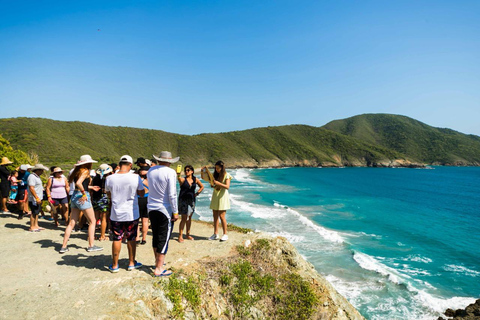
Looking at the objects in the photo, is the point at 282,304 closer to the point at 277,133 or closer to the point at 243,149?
the point at 243,149

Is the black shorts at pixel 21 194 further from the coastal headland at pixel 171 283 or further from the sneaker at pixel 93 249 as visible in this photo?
the sneaker at pixel 93 249

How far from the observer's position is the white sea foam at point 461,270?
1521 centimetres

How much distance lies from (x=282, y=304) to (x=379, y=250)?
15.7m

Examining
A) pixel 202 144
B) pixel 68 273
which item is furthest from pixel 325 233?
pixel 202 144

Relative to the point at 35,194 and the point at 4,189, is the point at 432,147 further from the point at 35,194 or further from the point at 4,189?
the point at 4,189

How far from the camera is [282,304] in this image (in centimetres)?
559

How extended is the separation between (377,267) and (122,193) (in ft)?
49.9

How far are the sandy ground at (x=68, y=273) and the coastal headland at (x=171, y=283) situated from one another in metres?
0.02

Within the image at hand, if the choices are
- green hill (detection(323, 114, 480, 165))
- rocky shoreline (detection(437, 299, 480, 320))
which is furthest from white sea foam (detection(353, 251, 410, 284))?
green hill (detection(323, 114, 480, 165))

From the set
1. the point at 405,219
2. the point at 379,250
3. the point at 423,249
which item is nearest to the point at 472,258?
the point at 423,249

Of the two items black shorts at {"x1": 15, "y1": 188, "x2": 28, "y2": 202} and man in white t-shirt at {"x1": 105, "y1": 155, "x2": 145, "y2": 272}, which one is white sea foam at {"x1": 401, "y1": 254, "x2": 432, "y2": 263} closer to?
man in white t-shirt at {"x1": 105, "y1": 155, "x2": 145, "y2": 272}

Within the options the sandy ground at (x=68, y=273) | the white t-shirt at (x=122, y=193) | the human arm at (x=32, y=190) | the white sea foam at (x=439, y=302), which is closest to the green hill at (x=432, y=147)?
the white sea foam at (x=439, y=302)

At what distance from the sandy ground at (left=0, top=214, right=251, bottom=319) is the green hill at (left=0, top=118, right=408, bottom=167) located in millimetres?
57210

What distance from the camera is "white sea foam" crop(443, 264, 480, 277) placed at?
1521 cm
